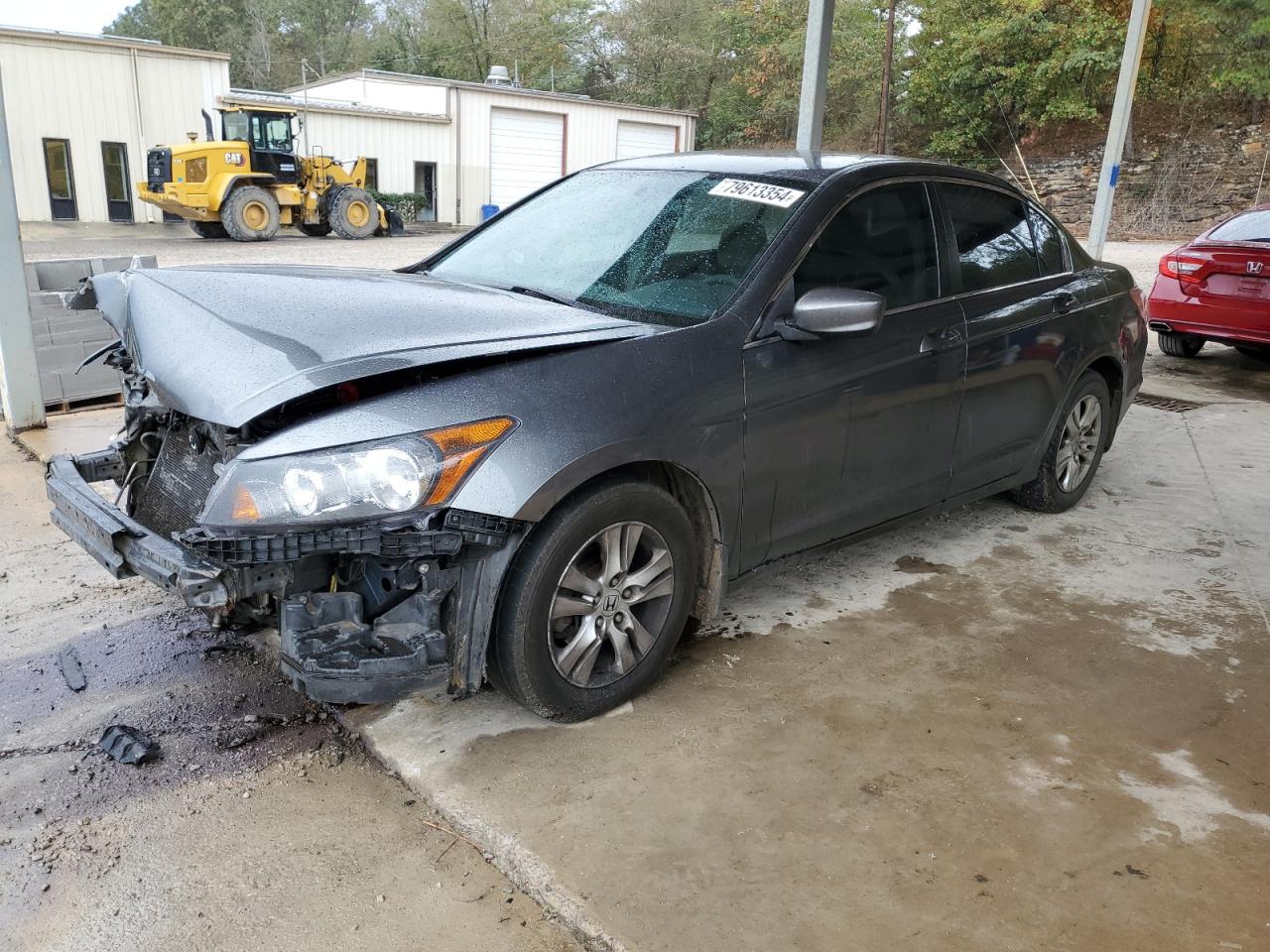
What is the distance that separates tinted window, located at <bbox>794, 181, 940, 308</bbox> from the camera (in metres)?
3.35

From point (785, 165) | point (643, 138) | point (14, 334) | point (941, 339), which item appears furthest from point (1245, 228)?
point (643, 138)

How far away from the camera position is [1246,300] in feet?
27.0

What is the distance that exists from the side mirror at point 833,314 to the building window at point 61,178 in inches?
1111

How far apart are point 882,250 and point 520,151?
31975 millimetres

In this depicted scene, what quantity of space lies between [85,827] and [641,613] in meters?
1.53

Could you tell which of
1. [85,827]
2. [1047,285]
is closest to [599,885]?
[85,827]

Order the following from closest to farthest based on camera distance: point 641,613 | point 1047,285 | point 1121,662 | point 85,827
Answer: point 85,827, point 641,613, point 1121,662, point 1047,285

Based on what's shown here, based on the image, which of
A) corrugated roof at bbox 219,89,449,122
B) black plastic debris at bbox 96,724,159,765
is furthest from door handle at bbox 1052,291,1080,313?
corrugated roof at bbox 219,89,449,122

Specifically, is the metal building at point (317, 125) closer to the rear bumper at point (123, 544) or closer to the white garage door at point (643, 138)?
the white garage door at point (643, 138)

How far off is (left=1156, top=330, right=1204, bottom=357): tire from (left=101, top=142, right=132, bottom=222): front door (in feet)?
85.7

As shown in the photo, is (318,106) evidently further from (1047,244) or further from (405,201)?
(1047,244)

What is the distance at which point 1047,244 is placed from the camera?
4.53 metres

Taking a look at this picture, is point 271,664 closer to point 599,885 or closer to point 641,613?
point 641,613

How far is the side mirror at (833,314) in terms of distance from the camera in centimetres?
306
